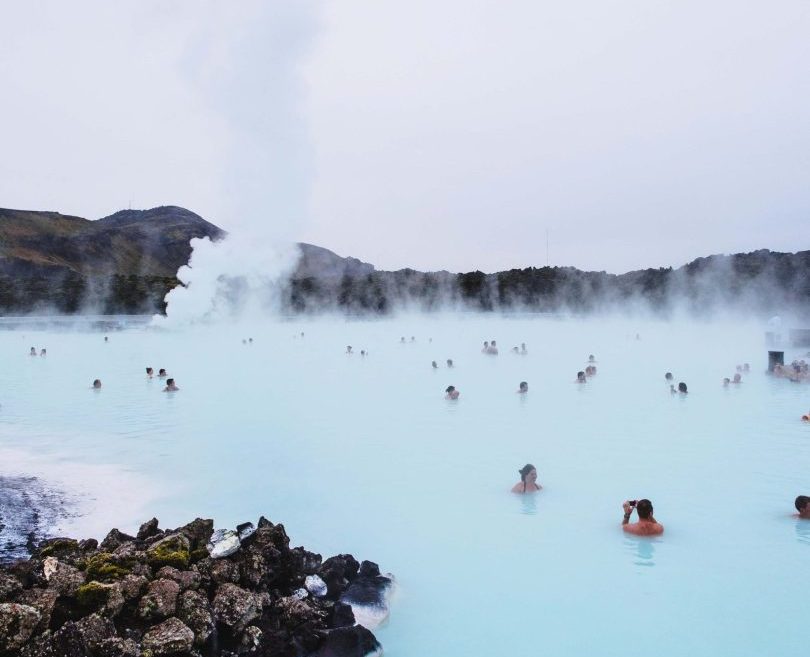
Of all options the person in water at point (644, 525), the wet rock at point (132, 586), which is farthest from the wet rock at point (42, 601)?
the person in water at point (644, 525)

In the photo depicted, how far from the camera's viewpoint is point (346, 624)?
463 cm

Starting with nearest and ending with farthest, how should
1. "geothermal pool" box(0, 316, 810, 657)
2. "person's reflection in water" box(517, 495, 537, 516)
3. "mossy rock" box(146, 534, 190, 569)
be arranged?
1. "mossy rock" box(146, 534, 190, 569)
2. "geothermal pool" box(0, 316, 810, 657)
3. "person's reflection in water" box(517, 495, 537, 516)

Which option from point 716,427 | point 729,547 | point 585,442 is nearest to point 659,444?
point 585,442

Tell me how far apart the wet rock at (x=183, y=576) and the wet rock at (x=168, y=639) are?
0.37 meters

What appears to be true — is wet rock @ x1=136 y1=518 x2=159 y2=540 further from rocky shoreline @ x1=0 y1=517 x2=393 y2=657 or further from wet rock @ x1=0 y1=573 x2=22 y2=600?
wet rock @ x1=0 y1=573 x2=22 y2=600

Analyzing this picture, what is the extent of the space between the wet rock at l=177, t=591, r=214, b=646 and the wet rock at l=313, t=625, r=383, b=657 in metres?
0.74

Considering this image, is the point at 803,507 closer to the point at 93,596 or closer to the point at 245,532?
the point at 245,532

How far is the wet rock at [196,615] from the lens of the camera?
4.15 m

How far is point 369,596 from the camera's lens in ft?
16.9

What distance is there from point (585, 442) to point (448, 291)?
56634mm

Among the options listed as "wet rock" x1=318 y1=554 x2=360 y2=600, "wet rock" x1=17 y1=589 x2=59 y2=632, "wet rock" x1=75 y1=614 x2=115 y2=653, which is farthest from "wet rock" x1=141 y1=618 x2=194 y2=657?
"wet rock" x1=318 y1=554 x2=360 y2=600

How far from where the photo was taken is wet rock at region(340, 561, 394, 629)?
4.98 meters

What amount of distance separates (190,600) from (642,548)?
4.50 meters

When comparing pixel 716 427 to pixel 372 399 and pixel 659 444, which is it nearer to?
pixel 659 444
